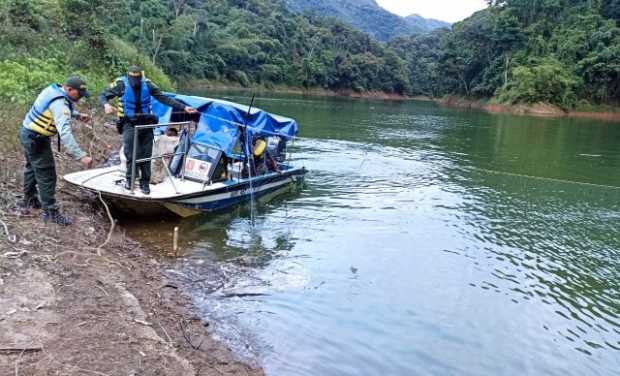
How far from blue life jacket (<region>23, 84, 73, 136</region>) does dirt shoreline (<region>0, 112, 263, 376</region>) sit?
4.40 ft

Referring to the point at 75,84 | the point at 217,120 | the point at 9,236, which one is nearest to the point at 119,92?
the point at 75,84

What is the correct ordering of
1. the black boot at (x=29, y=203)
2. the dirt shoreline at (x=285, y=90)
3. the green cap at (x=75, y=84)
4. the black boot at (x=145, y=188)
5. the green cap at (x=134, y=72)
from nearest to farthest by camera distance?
the green cap at (x=75, y=84), the black boot at (x=29, y=203), the green cap at (x=134, y=72), the black boot at (x=145, y=188), the dirt shoreline at (x=285, y=90)

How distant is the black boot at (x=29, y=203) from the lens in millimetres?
8281

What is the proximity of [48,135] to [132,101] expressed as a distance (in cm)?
223

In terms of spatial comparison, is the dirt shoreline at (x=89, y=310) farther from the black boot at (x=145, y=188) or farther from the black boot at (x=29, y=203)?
the black boot at (x=145, y=188)

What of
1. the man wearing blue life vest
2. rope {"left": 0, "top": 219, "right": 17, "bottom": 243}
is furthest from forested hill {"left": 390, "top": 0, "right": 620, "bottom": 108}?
rope {"left": 0, "top": 219, "right": 17, "bottom": 243}

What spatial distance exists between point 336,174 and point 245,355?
12613mm

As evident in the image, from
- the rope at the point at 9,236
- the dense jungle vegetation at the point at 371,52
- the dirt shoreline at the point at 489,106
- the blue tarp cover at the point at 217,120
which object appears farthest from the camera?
the dense jungle vegetation at the point at 371,52

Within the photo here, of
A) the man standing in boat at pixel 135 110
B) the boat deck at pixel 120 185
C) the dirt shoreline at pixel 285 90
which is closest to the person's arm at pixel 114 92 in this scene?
the man standing in boat at pixel 135 110

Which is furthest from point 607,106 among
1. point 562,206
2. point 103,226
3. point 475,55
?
point 103,226

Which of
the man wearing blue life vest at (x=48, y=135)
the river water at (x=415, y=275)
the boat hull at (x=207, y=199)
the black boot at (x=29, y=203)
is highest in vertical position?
the man wearing blue life vest at (x=48, y=135)

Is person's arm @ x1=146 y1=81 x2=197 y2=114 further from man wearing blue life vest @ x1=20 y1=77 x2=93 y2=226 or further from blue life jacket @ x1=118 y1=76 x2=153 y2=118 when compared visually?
man wearing blue life vest @ x1=20 y1=77 x2=93 y2=226

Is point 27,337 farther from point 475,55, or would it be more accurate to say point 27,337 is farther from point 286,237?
point 475,55

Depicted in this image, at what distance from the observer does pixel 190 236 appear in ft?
34.3
